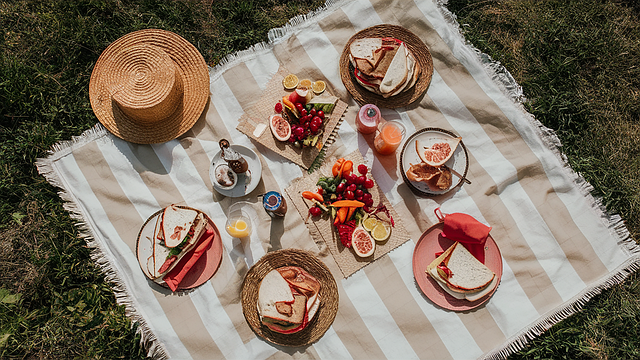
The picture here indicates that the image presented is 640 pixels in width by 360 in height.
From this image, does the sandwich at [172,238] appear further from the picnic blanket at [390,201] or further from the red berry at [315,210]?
the red berry at [315,210]

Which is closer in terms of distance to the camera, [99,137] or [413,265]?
[413,265]

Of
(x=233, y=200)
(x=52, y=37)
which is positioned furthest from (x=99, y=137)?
(x=233, y=200)

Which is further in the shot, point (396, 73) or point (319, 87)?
point (319, 87)

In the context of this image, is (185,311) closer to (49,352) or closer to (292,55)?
(49,352)

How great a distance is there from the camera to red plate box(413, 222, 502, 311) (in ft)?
14.3

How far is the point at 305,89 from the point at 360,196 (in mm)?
1604

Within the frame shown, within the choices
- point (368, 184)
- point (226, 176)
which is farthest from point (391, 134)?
point (226, 176)

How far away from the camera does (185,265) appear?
436 centimetres

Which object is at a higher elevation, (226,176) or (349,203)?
(226,176)

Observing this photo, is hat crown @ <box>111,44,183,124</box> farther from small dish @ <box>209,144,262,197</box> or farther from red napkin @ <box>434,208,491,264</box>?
red napkin @ <box>434,208,491,264</box>

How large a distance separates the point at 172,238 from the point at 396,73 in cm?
342

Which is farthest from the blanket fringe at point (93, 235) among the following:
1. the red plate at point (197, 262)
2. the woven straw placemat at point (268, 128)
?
the woven straw placemat at point (268, 128)

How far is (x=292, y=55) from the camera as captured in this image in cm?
496

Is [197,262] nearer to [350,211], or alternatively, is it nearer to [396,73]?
[350,211]
